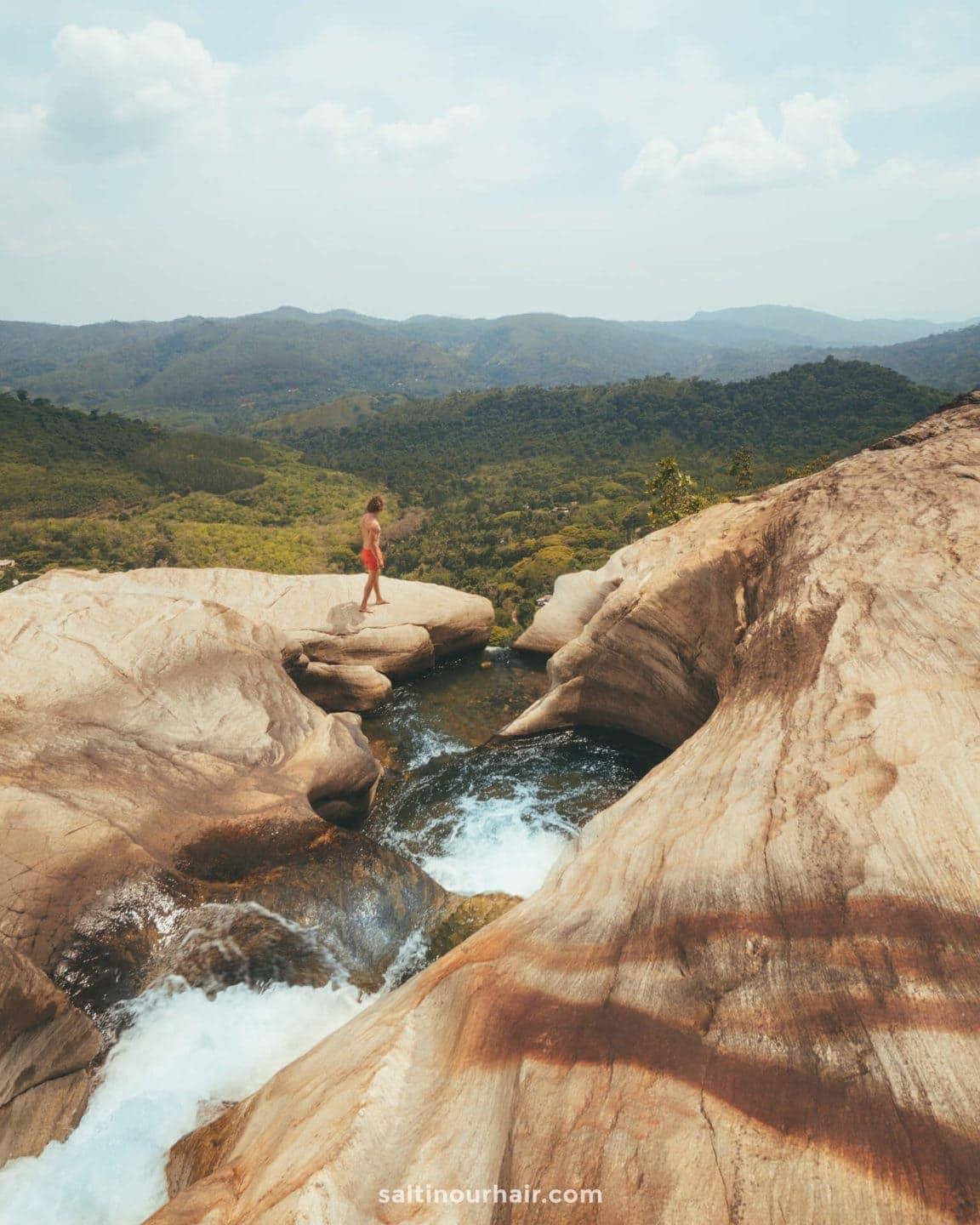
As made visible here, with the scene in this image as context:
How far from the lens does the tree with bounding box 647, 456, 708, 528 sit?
31.9m

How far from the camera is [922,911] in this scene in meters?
4.05

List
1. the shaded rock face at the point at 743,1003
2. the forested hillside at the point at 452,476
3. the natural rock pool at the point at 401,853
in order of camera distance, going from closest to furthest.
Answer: the shaded rock face at the point at 743,1003, the natural rock pool at the point at 401,853, the forested hillside at the point at 452,476

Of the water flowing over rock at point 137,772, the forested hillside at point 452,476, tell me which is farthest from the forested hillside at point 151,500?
the water flowing over rock at point 137,772

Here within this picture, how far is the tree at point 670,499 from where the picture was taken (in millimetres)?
31891

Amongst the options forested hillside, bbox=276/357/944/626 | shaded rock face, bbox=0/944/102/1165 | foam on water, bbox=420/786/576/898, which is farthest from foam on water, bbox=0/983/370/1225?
forested hillside, bbox=276/357/944/626

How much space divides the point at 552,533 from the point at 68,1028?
140 feet

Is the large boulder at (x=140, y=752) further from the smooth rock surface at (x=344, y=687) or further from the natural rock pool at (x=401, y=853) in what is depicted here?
the smooth rock surface at (x=344, y=687)

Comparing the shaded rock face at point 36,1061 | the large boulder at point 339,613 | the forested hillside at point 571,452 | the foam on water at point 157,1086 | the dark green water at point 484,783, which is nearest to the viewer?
the foam on water at point 157,1086

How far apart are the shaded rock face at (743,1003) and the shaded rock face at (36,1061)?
4.85 ft

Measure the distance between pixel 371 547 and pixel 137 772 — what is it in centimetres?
784

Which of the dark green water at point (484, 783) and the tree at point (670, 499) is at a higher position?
the tree at point (670, 499)

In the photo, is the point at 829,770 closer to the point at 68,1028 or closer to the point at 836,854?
the point at 836,854

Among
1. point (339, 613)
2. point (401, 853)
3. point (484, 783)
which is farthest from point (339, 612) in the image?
point (401, 853)

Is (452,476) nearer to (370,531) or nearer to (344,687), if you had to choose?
(344,687)
